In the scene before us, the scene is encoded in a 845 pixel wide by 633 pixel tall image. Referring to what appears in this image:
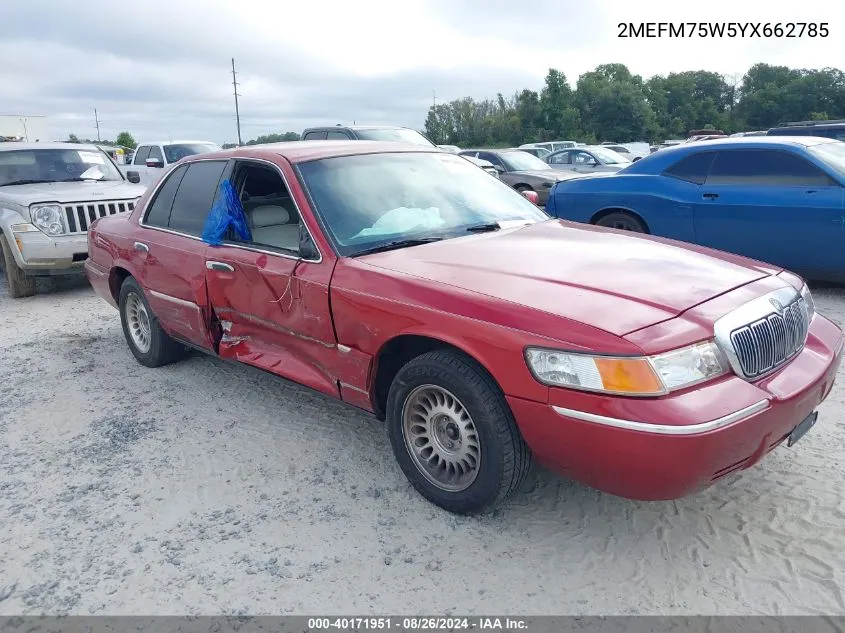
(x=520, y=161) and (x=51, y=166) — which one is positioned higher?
(x=51, y=166)

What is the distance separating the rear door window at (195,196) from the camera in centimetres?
434

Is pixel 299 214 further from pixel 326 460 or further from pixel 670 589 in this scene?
pixel 670 589

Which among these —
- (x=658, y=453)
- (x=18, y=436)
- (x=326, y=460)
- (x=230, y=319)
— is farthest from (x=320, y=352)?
(x=18, y=436)

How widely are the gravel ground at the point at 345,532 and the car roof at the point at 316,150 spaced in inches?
61.0

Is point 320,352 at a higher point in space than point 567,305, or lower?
lower

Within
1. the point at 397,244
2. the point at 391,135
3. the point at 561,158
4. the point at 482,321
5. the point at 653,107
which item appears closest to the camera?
the point at 482,321

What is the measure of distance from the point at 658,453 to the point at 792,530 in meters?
0.95

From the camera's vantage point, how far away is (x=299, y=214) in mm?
3594

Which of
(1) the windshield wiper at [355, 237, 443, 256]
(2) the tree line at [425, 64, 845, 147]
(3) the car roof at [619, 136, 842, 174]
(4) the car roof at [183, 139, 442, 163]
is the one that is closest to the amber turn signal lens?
(1) the windshield wiper at [355, 237, 443, 256]

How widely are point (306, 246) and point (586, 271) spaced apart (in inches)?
55.0

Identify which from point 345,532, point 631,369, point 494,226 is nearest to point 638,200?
point 494,226

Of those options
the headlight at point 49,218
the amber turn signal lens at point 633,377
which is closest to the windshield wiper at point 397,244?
the amber turn signal lens at point 633,377

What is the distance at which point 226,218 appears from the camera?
407cm

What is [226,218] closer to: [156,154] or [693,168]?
[693,168]
